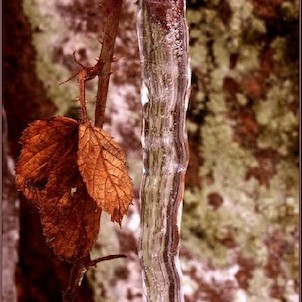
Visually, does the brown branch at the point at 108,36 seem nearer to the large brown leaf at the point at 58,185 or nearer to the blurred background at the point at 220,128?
the large brown leaf at the point at 58,185

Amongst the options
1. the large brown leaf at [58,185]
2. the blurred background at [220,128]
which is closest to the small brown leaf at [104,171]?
the large brown leaf at [58,185]

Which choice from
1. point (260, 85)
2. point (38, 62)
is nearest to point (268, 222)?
point (260, 85)

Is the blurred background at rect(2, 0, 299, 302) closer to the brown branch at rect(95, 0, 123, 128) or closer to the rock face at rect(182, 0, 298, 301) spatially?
the rock face at rect(182, 0, 298, 301)

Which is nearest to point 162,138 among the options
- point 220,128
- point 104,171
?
point 104,171

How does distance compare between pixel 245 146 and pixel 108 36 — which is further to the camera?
pixel 245 146

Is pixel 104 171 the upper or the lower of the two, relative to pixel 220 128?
lower

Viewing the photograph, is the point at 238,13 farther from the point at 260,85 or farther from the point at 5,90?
the point at 5,90

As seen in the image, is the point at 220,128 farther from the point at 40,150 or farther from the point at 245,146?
the point at 40,150
